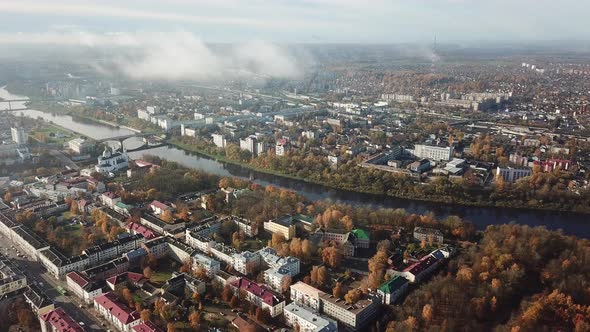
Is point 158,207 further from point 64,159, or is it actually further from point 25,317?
point 64,159

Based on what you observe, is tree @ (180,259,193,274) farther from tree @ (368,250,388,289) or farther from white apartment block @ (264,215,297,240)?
tree @ (368,250,388,289)

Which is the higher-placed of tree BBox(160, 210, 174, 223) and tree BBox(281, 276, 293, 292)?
tree BBox(160, 210, 174, 223)

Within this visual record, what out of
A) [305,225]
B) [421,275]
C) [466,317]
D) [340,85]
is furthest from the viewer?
[340,85]

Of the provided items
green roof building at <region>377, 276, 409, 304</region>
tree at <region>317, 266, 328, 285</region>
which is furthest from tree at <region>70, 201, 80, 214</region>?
green roof building at <region>377, 276, 409, 304</region>

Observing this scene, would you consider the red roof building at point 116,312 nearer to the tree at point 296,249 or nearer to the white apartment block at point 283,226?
the tree at point 296,249

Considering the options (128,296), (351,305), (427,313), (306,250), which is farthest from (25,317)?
(427,313)

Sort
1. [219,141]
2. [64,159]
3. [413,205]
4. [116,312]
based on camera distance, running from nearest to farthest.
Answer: [116,312], [413,205], [64,159], [219,141]

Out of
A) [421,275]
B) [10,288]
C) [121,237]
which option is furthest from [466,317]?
[10,288]

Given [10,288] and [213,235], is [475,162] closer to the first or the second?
[213,235]

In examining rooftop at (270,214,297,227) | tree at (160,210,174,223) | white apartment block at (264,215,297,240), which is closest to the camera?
white apartment block at (264,215,297,240)
